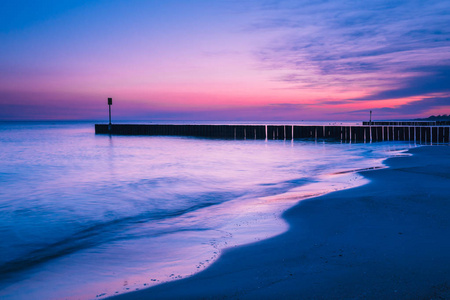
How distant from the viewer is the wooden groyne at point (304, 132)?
28675mm

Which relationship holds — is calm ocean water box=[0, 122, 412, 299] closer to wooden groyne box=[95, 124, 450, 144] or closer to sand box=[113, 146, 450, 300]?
→ sand box=[113, 146, 450, 300]

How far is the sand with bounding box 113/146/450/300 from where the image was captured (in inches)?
113

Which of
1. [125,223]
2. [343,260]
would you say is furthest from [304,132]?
[343,260]

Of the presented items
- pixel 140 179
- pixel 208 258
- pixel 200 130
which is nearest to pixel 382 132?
pixel 200 130

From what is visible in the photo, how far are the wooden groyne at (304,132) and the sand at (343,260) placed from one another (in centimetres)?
2582

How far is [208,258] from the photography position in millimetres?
4105

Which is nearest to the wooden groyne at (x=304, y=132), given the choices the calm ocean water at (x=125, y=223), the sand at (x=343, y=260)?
the calm ocean water at (x=125, y=223)

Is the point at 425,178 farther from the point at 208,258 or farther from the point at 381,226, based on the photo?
the point at 208,258

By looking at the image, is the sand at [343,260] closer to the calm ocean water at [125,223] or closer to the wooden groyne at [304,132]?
the calm ocean water at [125,223]

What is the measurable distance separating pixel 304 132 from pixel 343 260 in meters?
36.0

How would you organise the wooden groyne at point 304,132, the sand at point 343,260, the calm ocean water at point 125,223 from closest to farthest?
the sand at point 343,260, the calm ocean water at point 125,223, the wooden groyne at point 304,132

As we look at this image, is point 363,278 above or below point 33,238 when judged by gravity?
above

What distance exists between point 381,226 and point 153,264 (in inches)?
125

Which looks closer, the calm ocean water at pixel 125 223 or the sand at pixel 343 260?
the sand at pixel 343 260
